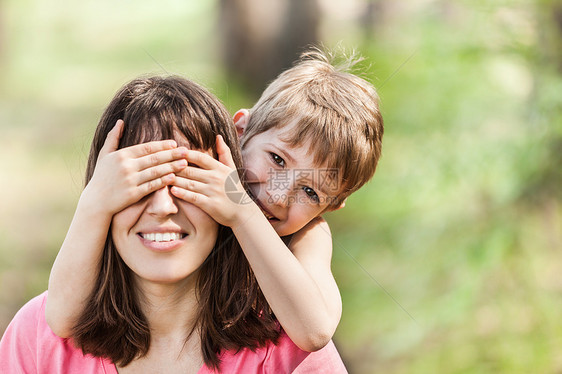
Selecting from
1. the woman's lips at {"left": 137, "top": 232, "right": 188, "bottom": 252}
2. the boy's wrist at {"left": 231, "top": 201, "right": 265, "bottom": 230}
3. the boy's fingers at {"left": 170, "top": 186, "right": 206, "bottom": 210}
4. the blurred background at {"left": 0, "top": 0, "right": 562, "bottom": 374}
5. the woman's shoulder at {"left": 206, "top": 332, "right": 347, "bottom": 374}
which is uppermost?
the boy's fingers at {"left": 170, "top": 186, "right": 206, "bottom": 210}

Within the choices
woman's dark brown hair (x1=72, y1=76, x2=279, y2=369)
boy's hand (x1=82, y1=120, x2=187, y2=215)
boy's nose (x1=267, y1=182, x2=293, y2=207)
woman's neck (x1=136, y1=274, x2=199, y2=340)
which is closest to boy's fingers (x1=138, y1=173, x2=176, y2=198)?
boy's hand (x1=82, y1=120, x2=187, y2=215)

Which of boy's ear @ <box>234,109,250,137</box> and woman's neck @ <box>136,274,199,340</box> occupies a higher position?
boy's ear @ <box>234,109,250,137</box>

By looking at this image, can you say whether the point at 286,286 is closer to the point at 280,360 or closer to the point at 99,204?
the point at 280,360

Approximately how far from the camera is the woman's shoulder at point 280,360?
59.8 inches

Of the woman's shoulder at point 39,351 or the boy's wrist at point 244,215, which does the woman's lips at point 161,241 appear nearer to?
the boy's wrist at point 244,215

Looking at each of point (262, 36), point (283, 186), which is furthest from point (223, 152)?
point (262, 36)

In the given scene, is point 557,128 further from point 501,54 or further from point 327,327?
point 327,327

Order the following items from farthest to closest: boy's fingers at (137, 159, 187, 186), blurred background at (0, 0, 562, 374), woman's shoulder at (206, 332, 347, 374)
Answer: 1. blurred background at (0, 0, 562, 374)
2. woman's shoulder at (206, 332, 347, 374)
3. boy's fingers at (137, 159, 187, 186)

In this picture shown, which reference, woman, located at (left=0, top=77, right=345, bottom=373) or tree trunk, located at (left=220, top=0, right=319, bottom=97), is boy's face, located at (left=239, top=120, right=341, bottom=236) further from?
tree trunk, located at (left=220, top=0, right=319, bottom=97)

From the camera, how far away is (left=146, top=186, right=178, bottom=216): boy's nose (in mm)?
1391

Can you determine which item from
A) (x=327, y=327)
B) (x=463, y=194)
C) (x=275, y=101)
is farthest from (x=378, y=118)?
(x=463, y=194)

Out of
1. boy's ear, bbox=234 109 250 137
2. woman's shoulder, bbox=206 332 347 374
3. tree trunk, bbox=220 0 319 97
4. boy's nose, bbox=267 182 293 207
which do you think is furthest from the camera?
tree trunk, bbox=220 0 319 97

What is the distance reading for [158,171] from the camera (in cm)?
138

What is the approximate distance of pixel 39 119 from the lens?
5512 mm
